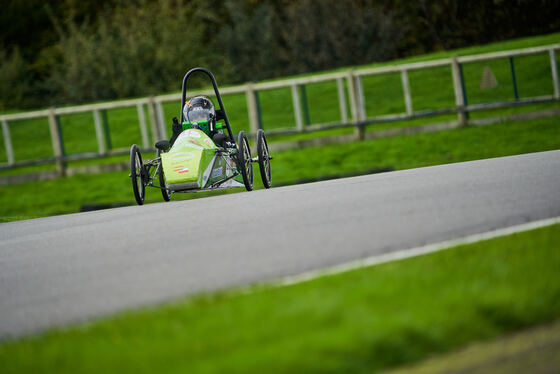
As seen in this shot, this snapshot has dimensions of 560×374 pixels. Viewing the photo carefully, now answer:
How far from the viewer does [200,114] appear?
14086mm

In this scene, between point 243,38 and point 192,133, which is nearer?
point 192,133

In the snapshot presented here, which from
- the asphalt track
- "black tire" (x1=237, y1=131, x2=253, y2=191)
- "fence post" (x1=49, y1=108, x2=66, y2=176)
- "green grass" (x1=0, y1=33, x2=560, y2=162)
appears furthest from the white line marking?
"fence post" (x1=49, y1=108, x2=66, y2=176)

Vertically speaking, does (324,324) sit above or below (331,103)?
below

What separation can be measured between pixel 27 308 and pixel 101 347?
1.55 m

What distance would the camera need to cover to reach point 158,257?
24.3 ft

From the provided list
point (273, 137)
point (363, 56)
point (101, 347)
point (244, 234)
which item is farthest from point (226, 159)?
point (363, 56)

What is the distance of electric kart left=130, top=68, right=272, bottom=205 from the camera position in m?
12.6

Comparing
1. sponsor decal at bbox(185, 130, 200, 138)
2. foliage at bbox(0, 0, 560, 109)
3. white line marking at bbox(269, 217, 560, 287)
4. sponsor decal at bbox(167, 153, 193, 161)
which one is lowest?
white line marking at bbox(269, 217, 560, 287)

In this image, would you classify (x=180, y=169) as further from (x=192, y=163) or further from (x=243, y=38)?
(x=243, y=38)

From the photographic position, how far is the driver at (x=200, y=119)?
45.7 feet

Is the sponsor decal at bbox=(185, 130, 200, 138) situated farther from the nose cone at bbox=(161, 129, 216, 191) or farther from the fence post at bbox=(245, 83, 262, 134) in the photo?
the fence post at bbox=(245, 83, 262, 134)

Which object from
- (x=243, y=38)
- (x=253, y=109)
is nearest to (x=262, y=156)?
(x=253, y=109)

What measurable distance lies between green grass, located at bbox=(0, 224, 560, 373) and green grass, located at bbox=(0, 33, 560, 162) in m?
18.9

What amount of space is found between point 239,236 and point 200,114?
6330 millimetres
